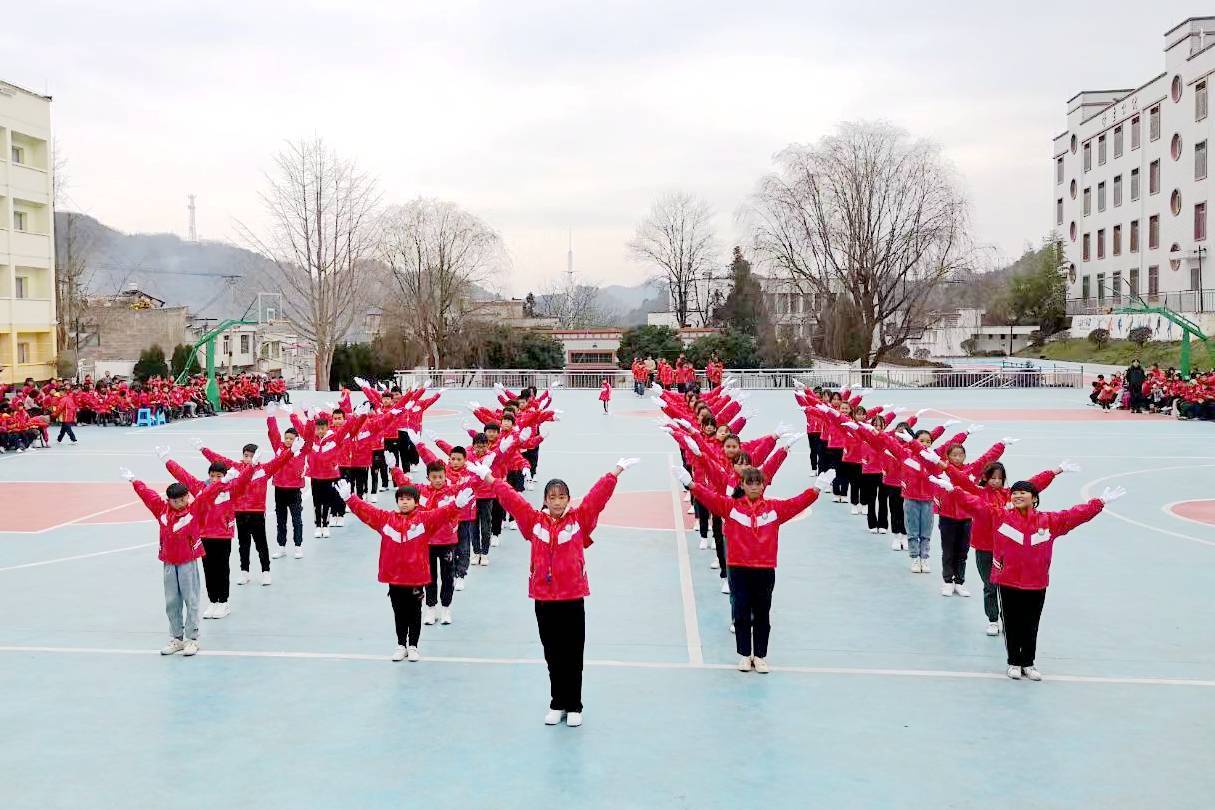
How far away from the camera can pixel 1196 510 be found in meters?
16.0

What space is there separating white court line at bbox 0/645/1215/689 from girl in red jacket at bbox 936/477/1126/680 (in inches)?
9.1

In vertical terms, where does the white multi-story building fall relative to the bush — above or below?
above

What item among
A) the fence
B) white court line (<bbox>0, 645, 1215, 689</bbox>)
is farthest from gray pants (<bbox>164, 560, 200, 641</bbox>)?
the fence

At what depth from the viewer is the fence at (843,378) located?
46531mm

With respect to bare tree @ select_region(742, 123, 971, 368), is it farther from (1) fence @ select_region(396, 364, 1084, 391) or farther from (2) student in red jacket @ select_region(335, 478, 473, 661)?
(2) student in red jacket @ select_region(335, 478, 473, 661)

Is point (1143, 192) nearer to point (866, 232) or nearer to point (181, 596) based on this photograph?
point (866, 232)

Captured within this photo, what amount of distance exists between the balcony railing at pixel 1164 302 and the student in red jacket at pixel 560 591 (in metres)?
44.8

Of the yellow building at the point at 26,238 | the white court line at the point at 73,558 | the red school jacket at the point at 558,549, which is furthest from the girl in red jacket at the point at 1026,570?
the yellow building at the point at 26,238

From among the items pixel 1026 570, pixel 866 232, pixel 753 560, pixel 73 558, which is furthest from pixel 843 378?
pixel 753 560

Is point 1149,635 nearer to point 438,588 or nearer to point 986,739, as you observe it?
point 986,739

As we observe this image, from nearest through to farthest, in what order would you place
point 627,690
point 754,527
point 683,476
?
point 627,690
point 754,527
point 683,476

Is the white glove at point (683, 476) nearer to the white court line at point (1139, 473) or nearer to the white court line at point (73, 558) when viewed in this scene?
the white court line at point (73, 558)

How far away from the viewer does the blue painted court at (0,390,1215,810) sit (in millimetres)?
6336

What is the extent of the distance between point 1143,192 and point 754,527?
54892 mm
